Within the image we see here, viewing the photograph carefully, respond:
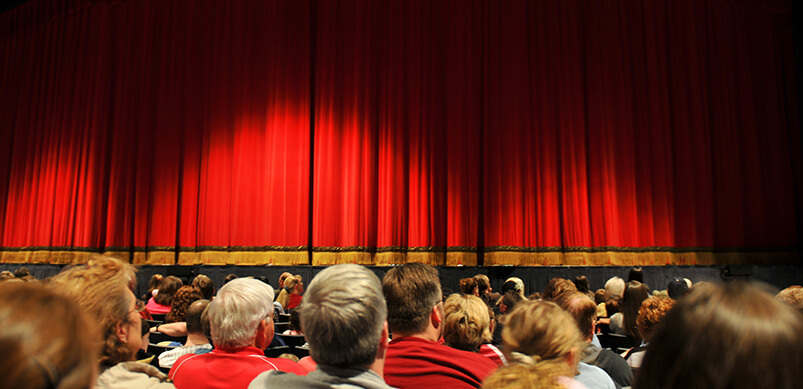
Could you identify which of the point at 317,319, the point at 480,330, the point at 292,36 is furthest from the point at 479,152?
the point at 317,319

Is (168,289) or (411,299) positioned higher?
(411,299)

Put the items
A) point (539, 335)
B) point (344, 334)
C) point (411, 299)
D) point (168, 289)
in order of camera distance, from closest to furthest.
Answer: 1. point (344, 334)
2. point (539, 335)
3. point (411, 299)
4. point (168, 289)

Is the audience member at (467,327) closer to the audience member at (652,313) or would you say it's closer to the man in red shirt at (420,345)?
the man in red shirt at (420,345)

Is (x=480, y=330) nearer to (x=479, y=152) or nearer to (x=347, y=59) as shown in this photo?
(x=479, y=152)

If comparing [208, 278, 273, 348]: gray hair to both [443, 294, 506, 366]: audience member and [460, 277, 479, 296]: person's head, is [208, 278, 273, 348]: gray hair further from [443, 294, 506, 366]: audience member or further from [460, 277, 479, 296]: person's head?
[460, 277, 479, 296]: person's head

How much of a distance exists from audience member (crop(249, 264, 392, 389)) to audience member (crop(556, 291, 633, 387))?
4.40ft

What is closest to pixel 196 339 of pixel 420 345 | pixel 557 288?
pixel 420 345

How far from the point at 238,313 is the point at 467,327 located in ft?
3.41

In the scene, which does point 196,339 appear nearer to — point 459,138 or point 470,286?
point 470,286

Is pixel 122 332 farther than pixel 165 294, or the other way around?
pixel 165 294

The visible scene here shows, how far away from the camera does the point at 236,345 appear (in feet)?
7.72

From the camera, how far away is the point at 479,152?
413 inches

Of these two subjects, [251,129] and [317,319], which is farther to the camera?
[251,129]

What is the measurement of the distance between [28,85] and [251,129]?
238 inches
